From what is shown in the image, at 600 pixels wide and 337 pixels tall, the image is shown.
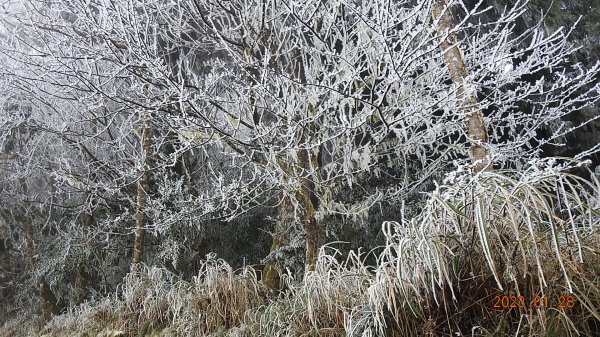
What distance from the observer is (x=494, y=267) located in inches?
63.4

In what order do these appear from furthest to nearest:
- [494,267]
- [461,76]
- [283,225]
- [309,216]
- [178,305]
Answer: [283,225]
[309,216]
[178,305]
[461,76]
[494,267]

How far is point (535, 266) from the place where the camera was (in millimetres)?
1756

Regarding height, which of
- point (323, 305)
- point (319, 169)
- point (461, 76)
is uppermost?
point (461, 76)

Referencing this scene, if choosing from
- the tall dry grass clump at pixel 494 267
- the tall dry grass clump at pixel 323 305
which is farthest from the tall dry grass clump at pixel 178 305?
the tall dry grass clump at pixel 494 267

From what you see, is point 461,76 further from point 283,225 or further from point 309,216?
point 283,225

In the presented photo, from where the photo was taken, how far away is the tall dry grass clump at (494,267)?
1.62 m

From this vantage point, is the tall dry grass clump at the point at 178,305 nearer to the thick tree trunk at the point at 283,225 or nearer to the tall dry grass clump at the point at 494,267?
the thick tree trunk at the point at 283,225

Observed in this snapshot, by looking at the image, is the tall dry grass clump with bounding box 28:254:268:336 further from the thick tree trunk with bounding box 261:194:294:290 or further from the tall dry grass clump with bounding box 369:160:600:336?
the tall dry grass clump with bounding box 369:160:600:336

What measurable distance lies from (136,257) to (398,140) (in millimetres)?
3899

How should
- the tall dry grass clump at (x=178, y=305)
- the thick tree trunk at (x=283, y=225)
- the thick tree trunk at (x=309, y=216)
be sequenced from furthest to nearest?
1. the thick tree trunk at (x=283, y=225)
2. the thick tree trunk at (x=309, y=216)
3. the tall dry grass clump at (x=178, y=305)

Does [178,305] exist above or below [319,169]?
below

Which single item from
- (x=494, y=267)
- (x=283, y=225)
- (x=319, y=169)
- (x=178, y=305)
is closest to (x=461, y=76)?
(x=319, y=169)

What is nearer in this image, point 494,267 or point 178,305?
point 494,267

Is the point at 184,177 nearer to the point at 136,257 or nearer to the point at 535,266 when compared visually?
the point at 136,257
